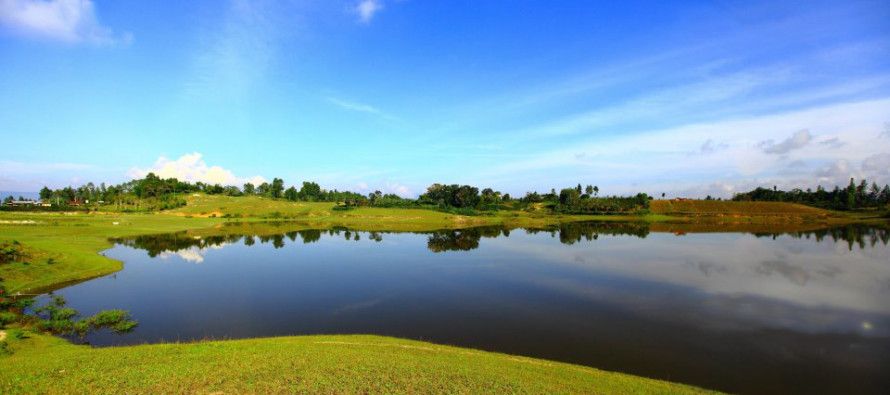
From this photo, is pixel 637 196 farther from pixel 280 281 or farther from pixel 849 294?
pixel 280 281

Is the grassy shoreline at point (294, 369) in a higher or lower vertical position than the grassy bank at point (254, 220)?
lower

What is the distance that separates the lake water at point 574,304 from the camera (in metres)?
20.1

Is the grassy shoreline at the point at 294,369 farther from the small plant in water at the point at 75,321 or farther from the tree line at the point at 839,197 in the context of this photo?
the tree line at the point at 839,197

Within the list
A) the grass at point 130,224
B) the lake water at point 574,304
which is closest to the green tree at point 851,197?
the grass at point 130,224

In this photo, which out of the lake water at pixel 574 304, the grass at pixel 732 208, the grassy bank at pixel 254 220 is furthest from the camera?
the grass at pixel 732 208

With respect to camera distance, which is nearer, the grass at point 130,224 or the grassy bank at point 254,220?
the grass at point 130,224

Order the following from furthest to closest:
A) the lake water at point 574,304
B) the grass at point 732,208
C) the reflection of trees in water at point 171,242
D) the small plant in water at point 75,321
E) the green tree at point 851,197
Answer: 1. the green tree at point 851,197
2. the grass at point 732,208
3. the reflection of trees in water at point 171,242
4. the small plant in water at point 75,321
5. the lake water at point 574,304

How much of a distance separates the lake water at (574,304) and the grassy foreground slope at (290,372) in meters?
4.21

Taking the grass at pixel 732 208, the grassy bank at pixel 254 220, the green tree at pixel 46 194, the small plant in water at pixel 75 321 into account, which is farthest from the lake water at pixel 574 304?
the green tree at pixel 46 194

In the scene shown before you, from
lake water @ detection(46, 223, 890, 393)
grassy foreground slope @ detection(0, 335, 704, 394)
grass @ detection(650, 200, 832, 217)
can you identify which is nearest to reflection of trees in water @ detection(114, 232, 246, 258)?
Answer: lake water @ detection(46, 223, 890, 393)

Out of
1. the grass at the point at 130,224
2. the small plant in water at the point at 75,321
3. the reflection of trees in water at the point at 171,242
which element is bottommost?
the small plant in water at the point at 75,321

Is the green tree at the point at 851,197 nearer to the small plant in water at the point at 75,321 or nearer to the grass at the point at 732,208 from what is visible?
the grass at the point at 732,208

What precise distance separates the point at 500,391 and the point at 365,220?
4387 inches

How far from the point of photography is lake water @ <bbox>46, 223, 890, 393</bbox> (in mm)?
20078
